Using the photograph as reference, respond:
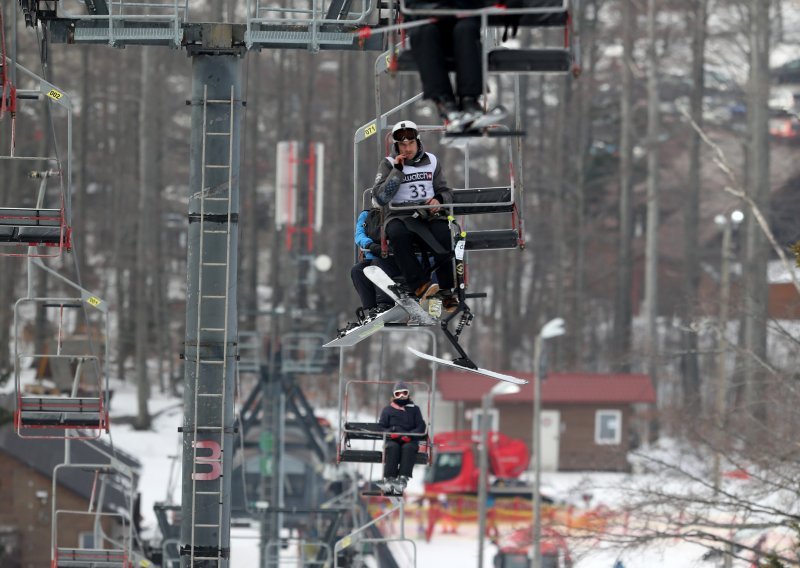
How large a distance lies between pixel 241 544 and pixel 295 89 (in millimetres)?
30971

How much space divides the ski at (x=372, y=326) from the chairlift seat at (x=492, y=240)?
0.81 meters

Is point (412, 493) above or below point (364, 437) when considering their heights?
below

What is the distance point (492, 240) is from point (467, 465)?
2846 centimetres

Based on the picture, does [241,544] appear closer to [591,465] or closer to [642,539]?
[591,465]

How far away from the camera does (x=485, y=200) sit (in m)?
13.8

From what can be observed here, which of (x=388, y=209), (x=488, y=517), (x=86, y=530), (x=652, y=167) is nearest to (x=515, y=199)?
(x=388, y=209)

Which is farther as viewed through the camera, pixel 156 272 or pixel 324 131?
pixel 324 131

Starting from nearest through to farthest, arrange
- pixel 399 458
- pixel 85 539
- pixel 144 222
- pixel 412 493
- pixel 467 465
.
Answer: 1. pixel 399 458
2. pixel 85 539
3. pixel 412 493
4. pixel 467 465
5. pixel 144 222

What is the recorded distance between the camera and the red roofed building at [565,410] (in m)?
49.4

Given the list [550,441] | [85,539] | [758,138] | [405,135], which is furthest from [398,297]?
[550,441]

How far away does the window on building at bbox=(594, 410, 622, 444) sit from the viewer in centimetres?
5016

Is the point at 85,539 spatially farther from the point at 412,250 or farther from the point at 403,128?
the point at 403,128

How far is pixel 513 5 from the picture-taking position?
11.3 meters

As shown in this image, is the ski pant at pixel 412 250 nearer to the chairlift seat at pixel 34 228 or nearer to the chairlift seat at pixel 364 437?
the chairlift seat at pixel 364 437
